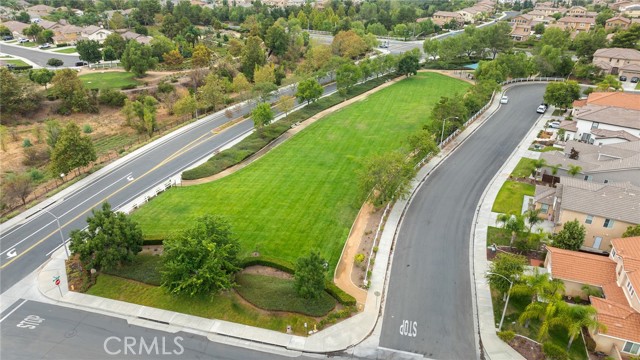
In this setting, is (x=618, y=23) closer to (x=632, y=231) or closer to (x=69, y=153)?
(x=632, y=231)

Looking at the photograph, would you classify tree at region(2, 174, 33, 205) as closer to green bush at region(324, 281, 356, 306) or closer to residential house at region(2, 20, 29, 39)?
green bush at region(324, 281, 356, 306)

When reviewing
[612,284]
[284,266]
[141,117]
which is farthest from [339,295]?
[141,117]

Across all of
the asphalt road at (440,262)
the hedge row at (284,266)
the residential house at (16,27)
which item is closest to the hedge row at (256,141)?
the hedge row at (284,266)

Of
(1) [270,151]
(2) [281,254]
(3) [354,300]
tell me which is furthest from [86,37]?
(3) [354,300]

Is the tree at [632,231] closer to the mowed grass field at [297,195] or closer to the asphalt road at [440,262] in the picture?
the asphalt road at [440,262]

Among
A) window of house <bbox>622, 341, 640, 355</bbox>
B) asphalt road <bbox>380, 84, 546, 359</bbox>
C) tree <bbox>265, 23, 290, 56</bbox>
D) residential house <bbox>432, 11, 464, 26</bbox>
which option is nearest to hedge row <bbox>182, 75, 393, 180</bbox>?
asphalt road <bbox>380, 84, 546, 359</bbox>

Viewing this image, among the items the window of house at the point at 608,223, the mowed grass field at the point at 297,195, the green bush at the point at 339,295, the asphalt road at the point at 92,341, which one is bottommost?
the asphalt road at the point at 92,341
